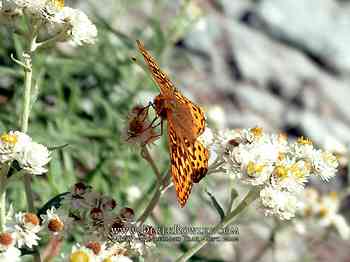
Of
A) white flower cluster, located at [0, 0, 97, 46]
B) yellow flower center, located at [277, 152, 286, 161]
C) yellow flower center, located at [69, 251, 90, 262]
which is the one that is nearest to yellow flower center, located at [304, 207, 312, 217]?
yellow flower center, located at [277, 152, 286, 161]

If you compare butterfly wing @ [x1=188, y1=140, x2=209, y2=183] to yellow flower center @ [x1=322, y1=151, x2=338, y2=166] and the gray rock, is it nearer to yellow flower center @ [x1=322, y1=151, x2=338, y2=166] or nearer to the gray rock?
yellow flower center @ [x1=322, y1=151, x2=338, y2=166]

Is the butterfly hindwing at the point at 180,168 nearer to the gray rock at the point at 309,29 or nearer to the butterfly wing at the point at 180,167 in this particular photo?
the butterfly wing at the point at 180,167

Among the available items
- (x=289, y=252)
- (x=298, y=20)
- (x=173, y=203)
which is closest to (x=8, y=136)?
(x=173, y=203)

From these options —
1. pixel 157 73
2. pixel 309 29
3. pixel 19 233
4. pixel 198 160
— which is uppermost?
pixel 157 73

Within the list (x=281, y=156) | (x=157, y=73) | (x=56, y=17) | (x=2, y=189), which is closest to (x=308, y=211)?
(x=281, y=156)

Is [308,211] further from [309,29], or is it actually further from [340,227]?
[309,29]

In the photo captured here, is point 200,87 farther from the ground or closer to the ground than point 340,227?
closer to the ground
